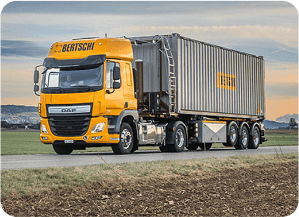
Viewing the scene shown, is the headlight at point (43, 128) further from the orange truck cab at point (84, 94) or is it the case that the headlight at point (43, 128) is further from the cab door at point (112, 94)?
the cab door at point (112, 94)

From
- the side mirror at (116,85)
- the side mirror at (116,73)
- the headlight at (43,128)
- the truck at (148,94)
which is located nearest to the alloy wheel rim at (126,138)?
the truck at (148,94)

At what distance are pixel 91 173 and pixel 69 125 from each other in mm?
5737

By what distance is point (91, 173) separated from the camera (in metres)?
10.4

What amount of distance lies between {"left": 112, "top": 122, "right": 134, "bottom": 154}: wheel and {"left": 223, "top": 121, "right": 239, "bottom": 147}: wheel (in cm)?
851

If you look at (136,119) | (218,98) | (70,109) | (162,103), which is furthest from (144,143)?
(218,98)

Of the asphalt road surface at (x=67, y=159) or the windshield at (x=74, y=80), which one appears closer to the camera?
the asphalt road surface at (x=67, y=159)

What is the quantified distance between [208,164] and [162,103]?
242 inches

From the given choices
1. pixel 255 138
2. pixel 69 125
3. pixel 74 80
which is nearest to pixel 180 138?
pixel 69 125

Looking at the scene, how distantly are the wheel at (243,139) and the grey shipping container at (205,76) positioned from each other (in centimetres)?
84

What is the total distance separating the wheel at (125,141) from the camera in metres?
16.6

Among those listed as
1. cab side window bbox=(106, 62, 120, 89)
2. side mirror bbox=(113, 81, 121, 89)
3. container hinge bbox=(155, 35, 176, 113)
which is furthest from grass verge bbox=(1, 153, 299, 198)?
container hinge bbox=(155, 35, 176, 113)

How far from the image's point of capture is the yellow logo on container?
23.7m

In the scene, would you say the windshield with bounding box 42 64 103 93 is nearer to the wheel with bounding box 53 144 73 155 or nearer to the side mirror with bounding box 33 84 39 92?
the side mirror with bounding box 33 84 39 92

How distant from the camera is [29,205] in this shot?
8.05 metres
